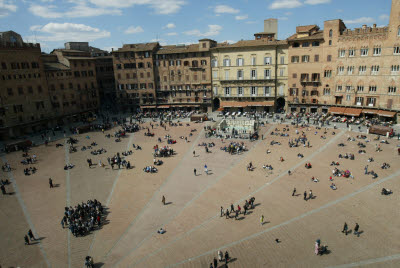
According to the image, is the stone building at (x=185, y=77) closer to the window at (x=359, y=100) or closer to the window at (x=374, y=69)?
the window at (x=359, y=100)

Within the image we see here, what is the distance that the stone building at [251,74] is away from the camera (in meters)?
67.4

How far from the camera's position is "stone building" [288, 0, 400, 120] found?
175 ft

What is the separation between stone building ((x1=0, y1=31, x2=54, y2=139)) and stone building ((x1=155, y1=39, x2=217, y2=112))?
28960 mm

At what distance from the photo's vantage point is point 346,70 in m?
59.4

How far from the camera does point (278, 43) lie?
6612 cm

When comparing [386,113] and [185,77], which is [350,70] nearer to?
[386,113]

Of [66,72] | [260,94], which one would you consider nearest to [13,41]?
[66,72]

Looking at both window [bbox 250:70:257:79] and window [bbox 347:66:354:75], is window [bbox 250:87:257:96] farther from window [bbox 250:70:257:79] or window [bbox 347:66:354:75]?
window [bbox 347:66:354:75]

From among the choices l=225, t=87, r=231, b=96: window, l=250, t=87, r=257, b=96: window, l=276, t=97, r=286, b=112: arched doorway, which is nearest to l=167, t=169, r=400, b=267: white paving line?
l=276, t=97, r=286, b=112: arched doorway

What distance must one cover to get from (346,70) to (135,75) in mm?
53594

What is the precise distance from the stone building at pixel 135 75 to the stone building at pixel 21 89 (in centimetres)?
1983

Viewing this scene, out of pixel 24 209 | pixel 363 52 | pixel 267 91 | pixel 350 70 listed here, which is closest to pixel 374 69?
pixel 363 52

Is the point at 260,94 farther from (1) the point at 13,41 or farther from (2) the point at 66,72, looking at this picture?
(1) the point at 13,41

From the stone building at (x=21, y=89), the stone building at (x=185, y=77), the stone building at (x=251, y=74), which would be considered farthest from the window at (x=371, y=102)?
the stone building at (x=21, y=89)
